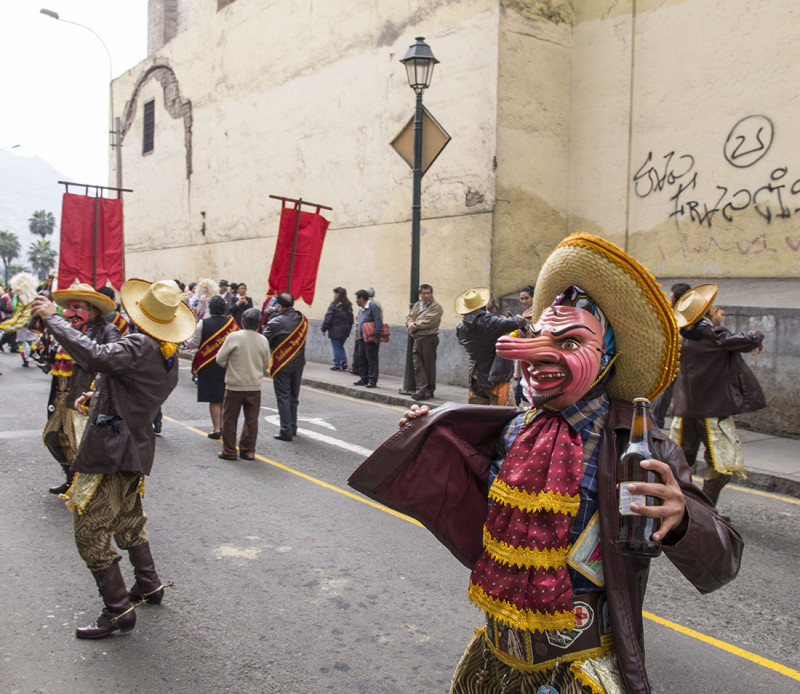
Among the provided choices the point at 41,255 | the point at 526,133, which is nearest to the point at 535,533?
the point at 526,133

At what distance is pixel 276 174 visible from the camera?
19.6 meters

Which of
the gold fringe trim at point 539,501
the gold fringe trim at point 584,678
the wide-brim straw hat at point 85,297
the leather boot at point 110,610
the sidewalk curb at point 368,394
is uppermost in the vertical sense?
the wide-brim straw hat at point 85,297

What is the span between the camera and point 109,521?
13.3ft

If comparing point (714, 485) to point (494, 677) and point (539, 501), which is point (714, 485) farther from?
point (539, 501)

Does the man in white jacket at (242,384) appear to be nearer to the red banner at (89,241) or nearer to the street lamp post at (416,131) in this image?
the red banner at (89,241)

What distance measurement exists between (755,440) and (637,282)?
8653mm

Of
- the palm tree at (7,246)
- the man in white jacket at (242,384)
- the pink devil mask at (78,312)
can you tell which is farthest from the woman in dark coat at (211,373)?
the palm tree at (7,246)

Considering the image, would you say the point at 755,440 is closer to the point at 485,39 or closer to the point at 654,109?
the point at 654,109

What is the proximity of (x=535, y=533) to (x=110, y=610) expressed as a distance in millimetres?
2852

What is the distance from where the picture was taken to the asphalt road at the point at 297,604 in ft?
12.1

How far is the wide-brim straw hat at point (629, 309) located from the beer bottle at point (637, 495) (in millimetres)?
135

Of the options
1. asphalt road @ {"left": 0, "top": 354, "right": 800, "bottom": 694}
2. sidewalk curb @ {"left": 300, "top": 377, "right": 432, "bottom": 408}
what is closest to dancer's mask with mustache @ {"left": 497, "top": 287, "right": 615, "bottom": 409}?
asphalt road @ {"left": 0, "top": 354, "right": 800, "bottom": 694}

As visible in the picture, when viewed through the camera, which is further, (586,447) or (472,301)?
(472,301)

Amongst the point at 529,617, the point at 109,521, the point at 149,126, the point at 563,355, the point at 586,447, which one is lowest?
the point at 109,521
